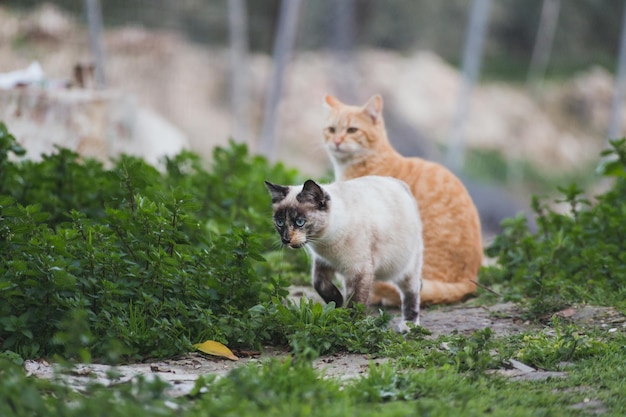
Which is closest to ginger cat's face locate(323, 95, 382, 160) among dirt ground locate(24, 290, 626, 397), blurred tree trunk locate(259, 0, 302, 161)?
dirt ground locate(24, 290, 626, 397)

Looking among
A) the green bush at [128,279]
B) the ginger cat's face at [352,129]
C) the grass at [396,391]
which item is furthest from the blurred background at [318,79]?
the grass at [396,391]

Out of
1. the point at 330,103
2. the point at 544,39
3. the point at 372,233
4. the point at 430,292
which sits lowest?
the point at 430,292

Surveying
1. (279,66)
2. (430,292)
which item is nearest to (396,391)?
(430,292)

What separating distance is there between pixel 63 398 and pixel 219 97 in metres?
11.4

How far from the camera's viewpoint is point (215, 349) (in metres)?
4.38

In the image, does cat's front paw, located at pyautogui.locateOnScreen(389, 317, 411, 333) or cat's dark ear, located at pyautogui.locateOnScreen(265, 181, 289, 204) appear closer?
cat's dark ear, located at pyautogui.locateOnScreen(265, 181, 289, 204)

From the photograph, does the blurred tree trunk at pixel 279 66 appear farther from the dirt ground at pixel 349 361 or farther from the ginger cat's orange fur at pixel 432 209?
the dirt ground at pixel 349 361

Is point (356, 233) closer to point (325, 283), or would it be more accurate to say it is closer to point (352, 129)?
point (325, 283)

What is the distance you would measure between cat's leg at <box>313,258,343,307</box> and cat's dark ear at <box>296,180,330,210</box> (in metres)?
0.46

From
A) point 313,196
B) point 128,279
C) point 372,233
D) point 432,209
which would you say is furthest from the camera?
point 432,209

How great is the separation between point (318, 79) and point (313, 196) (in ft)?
36.4

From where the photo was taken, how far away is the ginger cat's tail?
574 cm

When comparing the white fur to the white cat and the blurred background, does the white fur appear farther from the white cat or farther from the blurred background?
the blurred background

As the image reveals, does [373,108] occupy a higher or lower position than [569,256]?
higher
